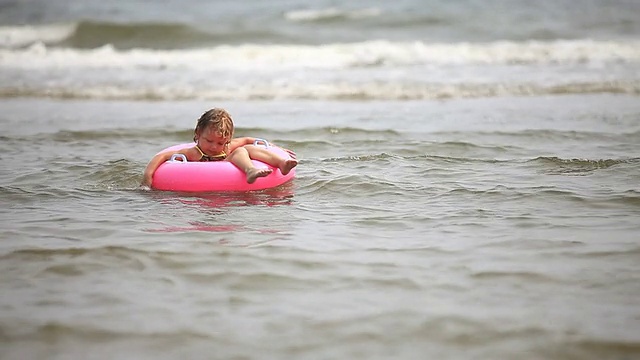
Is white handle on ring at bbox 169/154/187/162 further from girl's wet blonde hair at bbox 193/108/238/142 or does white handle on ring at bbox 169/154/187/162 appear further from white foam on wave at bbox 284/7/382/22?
white foam on wave at bbox 284/7/382/22

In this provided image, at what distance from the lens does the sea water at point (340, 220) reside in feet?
12.1

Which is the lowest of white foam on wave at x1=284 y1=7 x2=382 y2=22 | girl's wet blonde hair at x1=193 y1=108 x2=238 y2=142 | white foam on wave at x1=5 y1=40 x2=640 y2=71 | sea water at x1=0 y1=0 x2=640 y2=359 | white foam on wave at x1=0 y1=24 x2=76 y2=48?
sea water at x1=0 y1=0 x2=640 y2=359

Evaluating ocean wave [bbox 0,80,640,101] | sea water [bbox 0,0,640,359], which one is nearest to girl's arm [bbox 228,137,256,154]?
sea water [bbox 0,0,640,359]

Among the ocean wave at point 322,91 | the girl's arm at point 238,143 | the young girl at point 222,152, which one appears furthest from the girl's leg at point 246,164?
the ocean wave at point 322,91

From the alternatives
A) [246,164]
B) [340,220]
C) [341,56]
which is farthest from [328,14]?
[340,220]

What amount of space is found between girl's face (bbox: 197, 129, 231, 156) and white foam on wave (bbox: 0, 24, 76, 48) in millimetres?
12919

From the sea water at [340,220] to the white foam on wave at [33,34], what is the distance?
449 centimetres

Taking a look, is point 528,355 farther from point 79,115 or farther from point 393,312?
point 79,115

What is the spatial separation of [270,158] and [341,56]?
31.1 feet

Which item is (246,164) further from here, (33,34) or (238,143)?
(33,34)

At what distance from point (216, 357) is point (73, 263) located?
144cm

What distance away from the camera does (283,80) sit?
13.7 metres

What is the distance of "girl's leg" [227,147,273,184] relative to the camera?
635 cm

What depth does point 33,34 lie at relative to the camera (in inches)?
772
